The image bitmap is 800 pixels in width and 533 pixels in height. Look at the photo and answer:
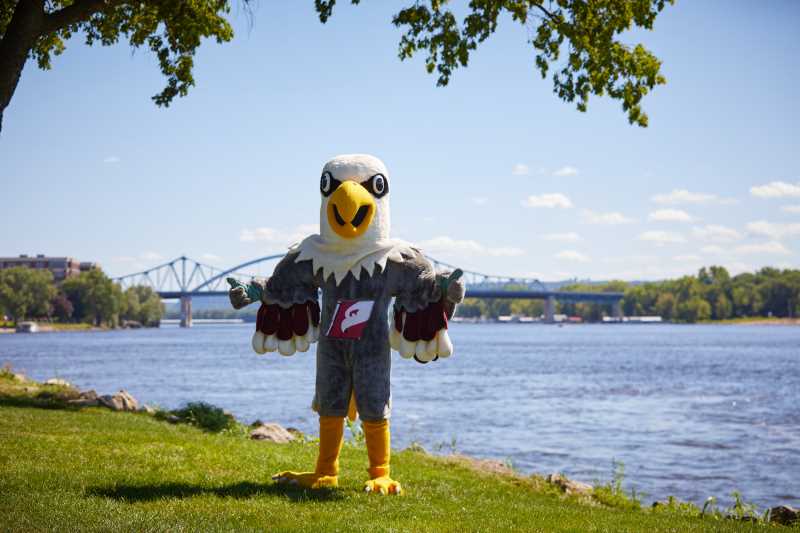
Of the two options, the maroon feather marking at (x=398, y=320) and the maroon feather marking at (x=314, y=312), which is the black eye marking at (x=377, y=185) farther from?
the maroon feather marking at (x=314, y=312)

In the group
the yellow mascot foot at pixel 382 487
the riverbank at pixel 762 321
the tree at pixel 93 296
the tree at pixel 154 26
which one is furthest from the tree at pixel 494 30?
the riverbank at pixel 762 321

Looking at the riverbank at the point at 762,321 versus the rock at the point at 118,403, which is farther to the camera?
the riverbank at the point at 762,321

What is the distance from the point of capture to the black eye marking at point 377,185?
687cm

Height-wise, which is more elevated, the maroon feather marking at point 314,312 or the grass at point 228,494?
the maroon feather marking at point 314,312

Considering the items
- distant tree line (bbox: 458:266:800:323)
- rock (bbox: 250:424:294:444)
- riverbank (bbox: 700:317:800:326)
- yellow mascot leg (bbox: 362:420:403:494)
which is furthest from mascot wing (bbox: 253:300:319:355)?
riverbank (bbox: 700:317:800:326)

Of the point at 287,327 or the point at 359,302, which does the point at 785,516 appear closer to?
the point at 359,302

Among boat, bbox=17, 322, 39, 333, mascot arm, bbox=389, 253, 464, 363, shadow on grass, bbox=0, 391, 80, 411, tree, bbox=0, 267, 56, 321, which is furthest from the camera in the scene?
boat, bbox=17, 322, 39, 333

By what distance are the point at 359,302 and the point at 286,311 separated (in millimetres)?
739

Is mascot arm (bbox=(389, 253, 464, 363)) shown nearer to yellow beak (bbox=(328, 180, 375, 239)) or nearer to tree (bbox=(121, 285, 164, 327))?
yellow beak (bbox=(328, 180, 375, 239))

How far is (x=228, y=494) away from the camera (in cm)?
646

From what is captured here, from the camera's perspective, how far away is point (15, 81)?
719 centimetres

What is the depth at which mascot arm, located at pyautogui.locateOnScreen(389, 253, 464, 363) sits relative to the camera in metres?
6.76

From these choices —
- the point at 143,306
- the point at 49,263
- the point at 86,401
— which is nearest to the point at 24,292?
the point at 143,306

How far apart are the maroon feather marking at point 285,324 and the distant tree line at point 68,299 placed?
264 ft
